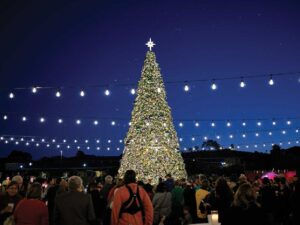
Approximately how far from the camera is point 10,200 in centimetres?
713

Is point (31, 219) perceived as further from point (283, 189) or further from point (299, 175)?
point (283, 189)

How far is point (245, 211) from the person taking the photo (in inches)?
177

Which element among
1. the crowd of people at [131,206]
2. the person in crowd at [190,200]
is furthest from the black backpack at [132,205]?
the person in crowd at [190,200]

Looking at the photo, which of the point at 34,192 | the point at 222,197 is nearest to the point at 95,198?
the point at 222,197

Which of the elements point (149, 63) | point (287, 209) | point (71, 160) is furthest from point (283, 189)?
point (71, 160)

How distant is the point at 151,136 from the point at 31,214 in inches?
679

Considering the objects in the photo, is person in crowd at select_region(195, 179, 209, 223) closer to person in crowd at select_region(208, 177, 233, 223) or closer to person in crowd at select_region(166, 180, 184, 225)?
person in crowd at select_region(166, 180, 184, 225)

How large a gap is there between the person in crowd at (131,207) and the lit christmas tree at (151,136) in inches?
656

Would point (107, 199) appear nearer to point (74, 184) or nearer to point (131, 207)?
point (74, 184)

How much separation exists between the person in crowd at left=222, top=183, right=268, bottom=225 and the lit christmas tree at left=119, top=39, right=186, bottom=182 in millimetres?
17760

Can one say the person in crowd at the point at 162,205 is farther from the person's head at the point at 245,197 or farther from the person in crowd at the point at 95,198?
the person's head at the point at 245,197

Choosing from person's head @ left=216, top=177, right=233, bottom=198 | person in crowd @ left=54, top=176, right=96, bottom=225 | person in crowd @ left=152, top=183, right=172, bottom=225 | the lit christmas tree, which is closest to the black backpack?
person in crowd @ left=54, top=176, right=96, bottom=225

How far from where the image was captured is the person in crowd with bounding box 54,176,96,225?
18.5 ft

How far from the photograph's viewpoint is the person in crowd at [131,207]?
554 cm
